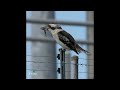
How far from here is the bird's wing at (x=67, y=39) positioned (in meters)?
6.20

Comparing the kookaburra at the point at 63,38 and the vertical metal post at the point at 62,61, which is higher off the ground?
the kookaburra at the point at 63,38

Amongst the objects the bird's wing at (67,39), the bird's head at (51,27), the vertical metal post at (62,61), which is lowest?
the vertical metal post at (62,61)

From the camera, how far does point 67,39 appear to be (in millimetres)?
6199

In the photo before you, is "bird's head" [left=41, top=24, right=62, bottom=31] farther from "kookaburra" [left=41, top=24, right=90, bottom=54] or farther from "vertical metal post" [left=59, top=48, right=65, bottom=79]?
"vertical metal post" [left=59, top=48, right=65, bottom=79]

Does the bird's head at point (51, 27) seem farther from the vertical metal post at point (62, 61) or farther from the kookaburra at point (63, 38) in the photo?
the vertical metal post at point (62, 61)

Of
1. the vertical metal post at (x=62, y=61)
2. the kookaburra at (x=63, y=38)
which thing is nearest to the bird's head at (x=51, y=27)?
the kookaburra at (x=63, y=38)

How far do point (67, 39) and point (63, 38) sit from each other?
33 millimetres

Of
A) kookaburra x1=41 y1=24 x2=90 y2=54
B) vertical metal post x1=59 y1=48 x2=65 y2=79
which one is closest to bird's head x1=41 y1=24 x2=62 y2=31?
kookaburra x1=41 y1=24 x2=90 y2=54

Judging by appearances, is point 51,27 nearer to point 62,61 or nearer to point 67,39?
point 67,39

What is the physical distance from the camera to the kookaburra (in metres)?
6.20

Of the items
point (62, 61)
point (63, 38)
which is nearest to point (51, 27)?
point (63, 38)
